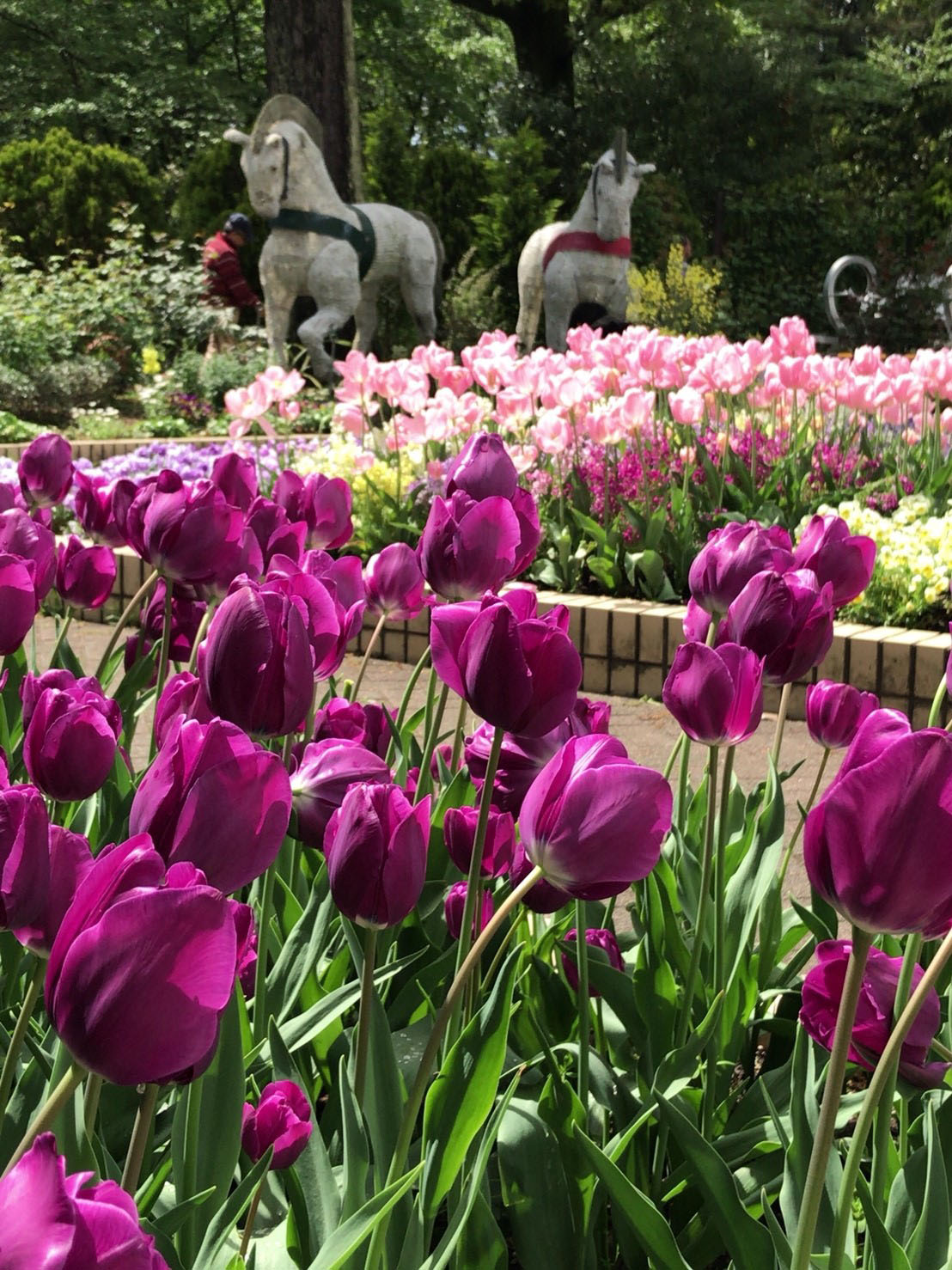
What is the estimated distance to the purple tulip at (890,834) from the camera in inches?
28.2

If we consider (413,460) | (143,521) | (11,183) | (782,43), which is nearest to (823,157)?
(782,43)

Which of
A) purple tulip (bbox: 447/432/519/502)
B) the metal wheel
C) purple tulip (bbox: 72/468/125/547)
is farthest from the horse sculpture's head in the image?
purple tulip (bbox: 447/432/519/502)

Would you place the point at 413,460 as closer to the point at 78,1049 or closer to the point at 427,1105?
the point at 427,1105

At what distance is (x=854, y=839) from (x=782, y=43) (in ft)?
84.5

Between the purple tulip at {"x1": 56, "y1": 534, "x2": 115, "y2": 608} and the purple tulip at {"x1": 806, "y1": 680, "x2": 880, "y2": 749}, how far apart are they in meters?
1.07

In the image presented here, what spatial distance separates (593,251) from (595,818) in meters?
13.0

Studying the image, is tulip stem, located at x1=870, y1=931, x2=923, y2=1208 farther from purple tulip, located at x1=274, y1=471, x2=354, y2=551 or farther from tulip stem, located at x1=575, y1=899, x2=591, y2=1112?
purple tulip, located at x1=274, y1=471, x2=354, y2=551

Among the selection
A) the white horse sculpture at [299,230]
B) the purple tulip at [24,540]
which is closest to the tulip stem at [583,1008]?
the purple tulip at [24,540]

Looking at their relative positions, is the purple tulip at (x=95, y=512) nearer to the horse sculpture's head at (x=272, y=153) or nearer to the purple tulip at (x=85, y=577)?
the purple tulip at (x=85, y=577)

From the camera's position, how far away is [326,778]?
1.16m

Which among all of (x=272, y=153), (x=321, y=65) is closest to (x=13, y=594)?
(x=272, y=153)

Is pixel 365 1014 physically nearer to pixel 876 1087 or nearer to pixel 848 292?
pixel 876 1087

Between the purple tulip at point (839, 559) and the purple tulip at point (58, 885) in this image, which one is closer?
the purple tulip at point (58, 885)

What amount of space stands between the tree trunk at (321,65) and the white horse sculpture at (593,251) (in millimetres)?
2868
